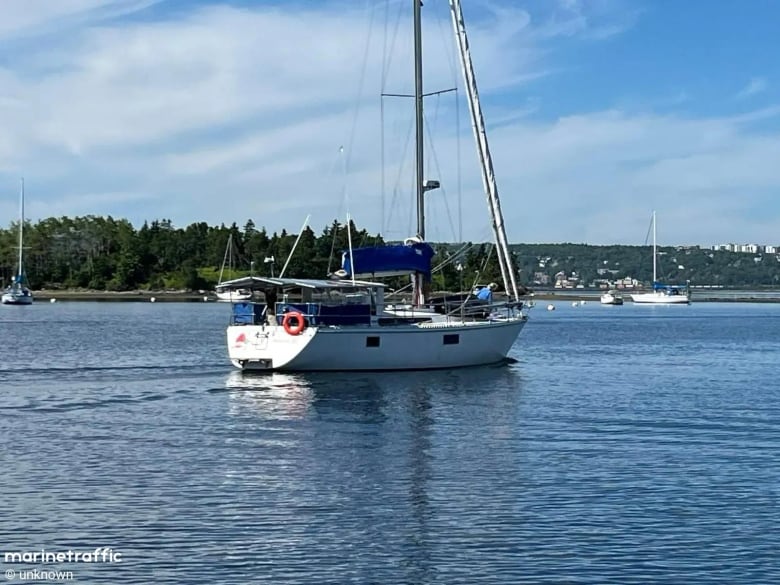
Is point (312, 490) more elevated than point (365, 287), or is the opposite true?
point (365, 287)

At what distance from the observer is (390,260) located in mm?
48562

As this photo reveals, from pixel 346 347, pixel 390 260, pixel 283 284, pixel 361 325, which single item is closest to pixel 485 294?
pixel 390 260

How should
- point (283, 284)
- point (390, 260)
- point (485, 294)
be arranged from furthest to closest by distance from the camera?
point (485, 294) → point (390, 260) → point (283, 284)

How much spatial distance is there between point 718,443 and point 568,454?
15.8 feet

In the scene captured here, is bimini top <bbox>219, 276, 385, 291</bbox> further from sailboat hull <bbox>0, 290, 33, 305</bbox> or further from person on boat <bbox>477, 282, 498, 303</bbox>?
sailboat hull <bbox>0, 290, 33, 305</bbox>

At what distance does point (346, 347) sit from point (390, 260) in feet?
19.0

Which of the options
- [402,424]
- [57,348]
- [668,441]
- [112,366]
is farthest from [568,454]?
[57,348]

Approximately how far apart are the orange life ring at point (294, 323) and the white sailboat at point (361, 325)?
0.04 metres

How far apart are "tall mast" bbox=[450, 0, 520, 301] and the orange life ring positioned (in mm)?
14658

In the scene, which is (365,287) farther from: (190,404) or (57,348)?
(57,348)

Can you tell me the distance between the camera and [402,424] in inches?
1314

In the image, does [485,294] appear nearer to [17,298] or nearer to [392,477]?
[392,477]

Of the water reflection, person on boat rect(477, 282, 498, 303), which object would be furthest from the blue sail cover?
the water reflection

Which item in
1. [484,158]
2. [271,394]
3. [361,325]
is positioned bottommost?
[271,394]
